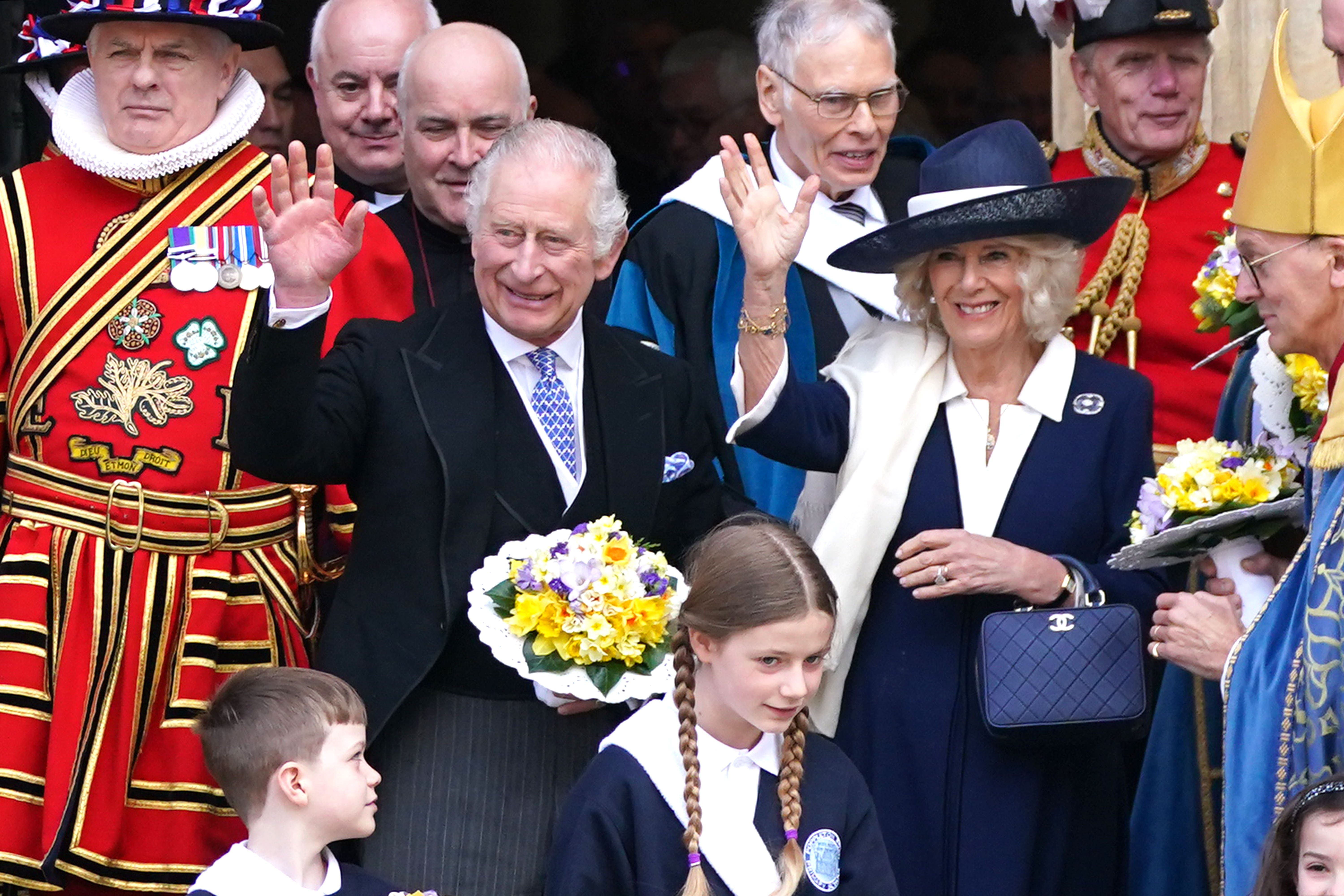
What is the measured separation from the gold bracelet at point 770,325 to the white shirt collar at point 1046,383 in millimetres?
349

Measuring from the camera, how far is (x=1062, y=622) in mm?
3852

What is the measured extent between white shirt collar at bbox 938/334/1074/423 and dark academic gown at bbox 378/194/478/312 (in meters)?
1.14

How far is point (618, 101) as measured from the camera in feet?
22.1

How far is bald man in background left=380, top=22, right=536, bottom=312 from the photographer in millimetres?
4617

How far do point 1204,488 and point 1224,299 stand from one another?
0.54 m

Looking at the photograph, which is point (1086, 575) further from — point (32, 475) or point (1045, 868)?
point (32, 475)

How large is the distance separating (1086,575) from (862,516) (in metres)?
0.41

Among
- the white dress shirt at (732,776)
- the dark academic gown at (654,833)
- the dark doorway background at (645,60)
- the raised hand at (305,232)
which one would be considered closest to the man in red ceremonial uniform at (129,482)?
the raised hand at (305,232)

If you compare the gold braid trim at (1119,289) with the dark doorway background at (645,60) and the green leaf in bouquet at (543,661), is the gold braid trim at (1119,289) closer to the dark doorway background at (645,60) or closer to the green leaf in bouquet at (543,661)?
the dark doorway background at (645,60)

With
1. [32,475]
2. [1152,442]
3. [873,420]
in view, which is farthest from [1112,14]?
[32,475]

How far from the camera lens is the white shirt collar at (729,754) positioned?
11.6ft

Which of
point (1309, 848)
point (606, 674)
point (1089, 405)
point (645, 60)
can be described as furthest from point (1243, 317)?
point (645, 60)

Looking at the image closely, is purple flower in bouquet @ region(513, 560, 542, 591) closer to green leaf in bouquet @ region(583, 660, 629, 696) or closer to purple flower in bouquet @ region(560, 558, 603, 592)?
purple flower in bouquet @ region(560, 558, 603, 592)

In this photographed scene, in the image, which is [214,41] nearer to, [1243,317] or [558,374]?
[558,374]
